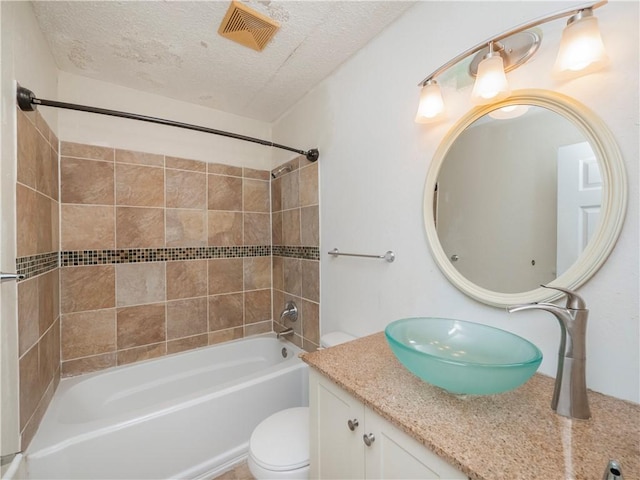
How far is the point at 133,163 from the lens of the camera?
1.85 m

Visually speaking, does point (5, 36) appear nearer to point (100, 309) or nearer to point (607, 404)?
point (100, 309)

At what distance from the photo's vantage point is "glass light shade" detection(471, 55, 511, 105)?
87cm

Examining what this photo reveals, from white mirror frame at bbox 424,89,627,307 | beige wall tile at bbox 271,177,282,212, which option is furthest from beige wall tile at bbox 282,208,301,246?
white mirror frame at bbox 424,89,627,307

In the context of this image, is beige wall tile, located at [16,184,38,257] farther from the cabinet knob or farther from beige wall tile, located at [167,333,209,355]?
the cabinet knob

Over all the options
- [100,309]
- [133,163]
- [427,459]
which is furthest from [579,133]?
[100,309]

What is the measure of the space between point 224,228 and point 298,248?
0.66 metres

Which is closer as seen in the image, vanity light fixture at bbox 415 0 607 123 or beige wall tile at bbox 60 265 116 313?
vanity light fixture at bbox 415 0 607 123

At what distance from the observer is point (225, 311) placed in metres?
2.21

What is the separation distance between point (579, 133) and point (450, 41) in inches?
24.7

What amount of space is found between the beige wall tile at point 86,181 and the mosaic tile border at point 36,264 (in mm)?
381

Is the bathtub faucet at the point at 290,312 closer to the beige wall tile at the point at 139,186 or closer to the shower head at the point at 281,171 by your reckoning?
the shower head at the point at 281,171

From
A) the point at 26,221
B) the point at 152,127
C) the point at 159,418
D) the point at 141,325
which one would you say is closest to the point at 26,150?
the point at 26,221

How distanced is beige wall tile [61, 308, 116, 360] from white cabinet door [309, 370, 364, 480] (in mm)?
1597

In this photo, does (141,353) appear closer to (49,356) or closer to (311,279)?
(49,356)
